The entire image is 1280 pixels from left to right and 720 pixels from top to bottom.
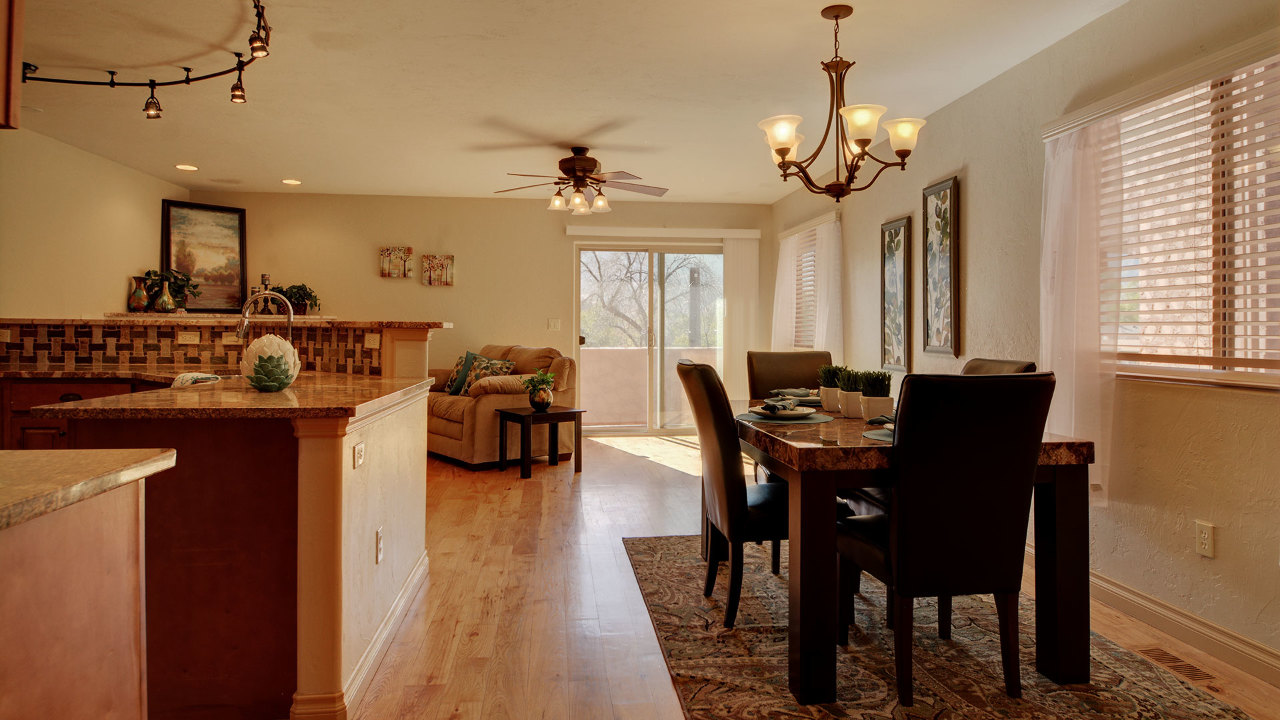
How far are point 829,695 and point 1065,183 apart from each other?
232cm

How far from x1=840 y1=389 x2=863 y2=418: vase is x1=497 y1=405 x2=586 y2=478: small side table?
288 cm

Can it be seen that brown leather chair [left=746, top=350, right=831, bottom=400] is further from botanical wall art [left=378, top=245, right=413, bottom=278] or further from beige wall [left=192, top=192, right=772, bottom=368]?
botanical wall art [left=378, top=245, right=413, bottom=278]

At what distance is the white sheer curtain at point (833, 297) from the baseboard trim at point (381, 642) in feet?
11.8

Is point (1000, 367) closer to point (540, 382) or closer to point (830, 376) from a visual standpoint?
point (830, 376)

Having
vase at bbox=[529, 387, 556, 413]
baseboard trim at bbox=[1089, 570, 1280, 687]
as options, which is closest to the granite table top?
baseboard trim at bbox=[1089, 570, 1280, 687]

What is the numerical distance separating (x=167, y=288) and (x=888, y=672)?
6.19 metres

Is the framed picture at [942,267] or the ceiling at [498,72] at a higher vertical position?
the ceiling at [498,72]

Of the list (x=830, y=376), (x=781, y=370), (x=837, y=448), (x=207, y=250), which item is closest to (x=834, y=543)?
(x=837, y=448)

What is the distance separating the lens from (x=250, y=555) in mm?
1956

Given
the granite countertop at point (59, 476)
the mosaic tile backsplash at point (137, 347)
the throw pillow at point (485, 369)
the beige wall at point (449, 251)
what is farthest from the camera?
the beige wall at point (449, 251)

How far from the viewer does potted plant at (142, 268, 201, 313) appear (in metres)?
5.91

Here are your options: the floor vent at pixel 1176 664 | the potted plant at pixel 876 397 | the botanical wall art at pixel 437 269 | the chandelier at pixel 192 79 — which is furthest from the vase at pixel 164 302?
the floor vent at pixel 1176 664

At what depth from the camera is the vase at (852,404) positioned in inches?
104

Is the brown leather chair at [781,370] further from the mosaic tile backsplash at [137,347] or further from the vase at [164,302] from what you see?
the vase at [164,302]
